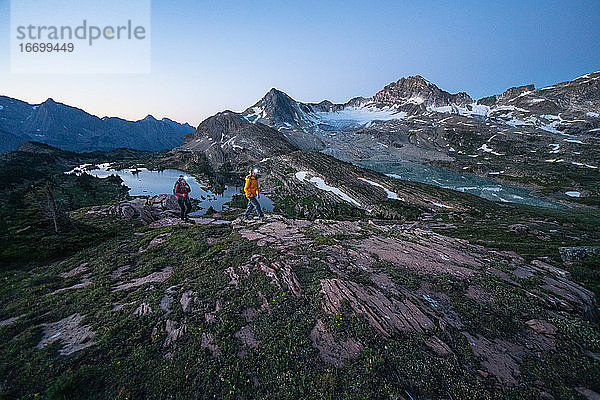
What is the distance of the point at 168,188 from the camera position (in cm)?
9006

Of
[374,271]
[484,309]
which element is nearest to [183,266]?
[374,271]

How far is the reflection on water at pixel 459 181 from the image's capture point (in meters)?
74.6

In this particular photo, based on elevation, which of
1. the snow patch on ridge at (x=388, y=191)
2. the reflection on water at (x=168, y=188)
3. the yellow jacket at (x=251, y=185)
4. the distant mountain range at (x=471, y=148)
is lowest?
the reflection on water at (x=168, y=188)

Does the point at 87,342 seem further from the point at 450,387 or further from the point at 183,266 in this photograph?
the point at 450,387

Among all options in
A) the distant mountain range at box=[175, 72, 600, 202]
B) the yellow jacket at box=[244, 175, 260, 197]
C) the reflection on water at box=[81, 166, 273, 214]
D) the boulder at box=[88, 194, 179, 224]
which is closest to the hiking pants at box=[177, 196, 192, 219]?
the boulder at box=[88, 194, 179, 224]

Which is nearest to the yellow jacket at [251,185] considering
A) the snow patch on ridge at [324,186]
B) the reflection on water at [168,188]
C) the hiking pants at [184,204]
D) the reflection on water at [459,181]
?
the hiking pants at [184,204]

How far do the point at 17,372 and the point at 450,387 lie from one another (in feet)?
34.6

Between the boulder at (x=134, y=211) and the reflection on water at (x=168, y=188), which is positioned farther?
the reflection on water at (x=168, y=188)

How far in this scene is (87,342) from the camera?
6270 millimetres

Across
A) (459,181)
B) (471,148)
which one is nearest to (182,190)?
(459,181)

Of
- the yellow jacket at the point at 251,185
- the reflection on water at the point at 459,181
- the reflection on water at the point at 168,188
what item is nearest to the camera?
the yellow jacket at the point at 251,185

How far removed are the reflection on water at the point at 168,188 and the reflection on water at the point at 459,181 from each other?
264 ft

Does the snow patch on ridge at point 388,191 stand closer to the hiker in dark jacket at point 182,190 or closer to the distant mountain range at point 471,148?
the hiker in dark jacket at point 182,190

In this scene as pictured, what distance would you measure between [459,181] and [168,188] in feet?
432
